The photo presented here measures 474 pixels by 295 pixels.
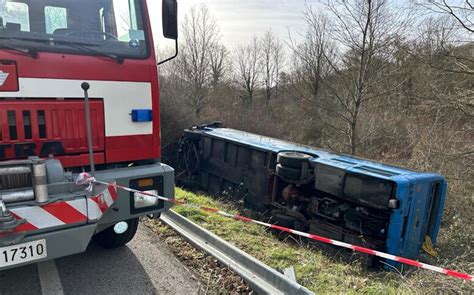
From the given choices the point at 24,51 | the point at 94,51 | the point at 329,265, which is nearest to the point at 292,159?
the point at 329,265

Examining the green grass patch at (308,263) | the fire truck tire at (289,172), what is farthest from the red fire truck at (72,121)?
the fire truck tire at (289,172)

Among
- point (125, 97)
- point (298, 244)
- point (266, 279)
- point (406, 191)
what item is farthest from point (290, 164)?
point (125, 97)

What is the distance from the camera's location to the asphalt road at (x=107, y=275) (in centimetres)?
330

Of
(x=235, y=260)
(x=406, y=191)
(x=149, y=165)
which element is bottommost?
(x=235, y=260)

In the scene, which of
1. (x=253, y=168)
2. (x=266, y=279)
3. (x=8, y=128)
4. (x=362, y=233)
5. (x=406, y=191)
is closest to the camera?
(x=8, y=128)

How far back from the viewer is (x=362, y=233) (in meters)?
4.96

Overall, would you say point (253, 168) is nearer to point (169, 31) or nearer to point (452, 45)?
point (169, 31)

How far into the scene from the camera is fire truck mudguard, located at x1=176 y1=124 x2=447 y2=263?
4664 mm

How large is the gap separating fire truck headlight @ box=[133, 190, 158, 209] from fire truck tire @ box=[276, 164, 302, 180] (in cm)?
287

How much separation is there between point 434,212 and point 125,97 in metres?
4.75

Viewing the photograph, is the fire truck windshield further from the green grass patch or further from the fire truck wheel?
the green grass patch

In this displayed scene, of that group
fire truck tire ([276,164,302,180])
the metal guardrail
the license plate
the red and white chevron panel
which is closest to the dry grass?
the metal guardrail

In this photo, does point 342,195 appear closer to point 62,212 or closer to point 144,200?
point 144,200

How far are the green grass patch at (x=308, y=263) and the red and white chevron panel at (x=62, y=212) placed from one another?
2054mm
